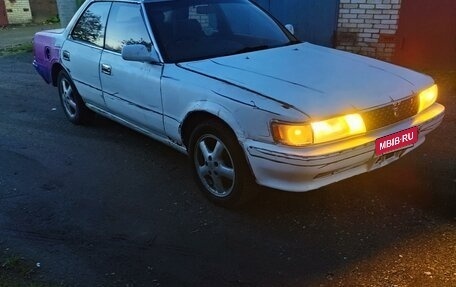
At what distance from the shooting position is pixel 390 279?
2770 millimetres

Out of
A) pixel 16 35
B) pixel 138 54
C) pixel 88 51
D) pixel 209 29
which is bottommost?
pixel 16 35

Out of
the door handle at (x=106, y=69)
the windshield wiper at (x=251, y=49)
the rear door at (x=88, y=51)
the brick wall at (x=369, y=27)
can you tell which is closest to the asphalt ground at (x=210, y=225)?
the rear door at (x=88, y=51)

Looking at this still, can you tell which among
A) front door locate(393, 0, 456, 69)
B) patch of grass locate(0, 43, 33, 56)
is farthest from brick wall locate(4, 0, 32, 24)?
front door locate(393, 0, 456, 69)

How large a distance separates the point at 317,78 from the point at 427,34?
4.34 metres

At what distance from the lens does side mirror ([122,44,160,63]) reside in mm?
3908

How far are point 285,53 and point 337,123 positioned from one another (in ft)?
4.00

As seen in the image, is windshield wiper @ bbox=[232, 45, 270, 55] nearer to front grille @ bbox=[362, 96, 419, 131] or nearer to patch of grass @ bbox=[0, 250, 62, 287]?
front grille @ bbox=[362, 96, 419, 131]

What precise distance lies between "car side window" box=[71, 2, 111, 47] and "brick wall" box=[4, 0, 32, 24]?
1620 cm

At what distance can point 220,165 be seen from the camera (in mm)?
3590

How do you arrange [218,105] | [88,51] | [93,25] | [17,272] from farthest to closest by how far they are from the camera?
[93,25] → [88,51] → [218,105] → [17,272]

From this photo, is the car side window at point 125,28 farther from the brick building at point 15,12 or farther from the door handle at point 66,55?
the brick building at point 15,12

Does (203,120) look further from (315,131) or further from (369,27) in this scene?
(369,27)

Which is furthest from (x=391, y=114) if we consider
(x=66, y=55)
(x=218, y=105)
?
(x=66, y=55)

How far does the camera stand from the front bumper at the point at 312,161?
119 inches
